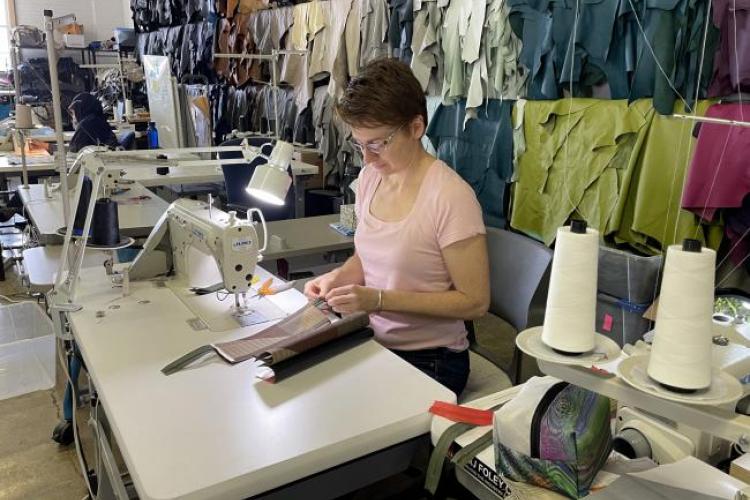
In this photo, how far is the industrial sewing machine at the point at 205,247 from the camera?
1.53 meters

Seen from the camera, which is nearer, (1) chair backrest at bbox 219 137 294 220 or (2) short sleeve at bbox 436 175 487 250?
(2) short sleeve at bbox 436 175 487 250

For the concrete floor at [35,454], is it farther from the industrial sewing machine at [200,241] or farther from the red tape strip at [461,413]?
the red tape strip at [461,413]

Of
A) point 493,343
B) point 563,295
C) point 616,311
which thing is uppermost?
point 563,295

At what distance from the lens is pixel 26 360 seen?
2.73m

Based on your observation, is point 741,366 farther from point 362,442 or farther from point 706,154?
point 706,154

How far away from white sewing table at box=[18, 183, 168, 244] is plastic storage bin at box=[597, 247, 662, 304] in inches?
79.6

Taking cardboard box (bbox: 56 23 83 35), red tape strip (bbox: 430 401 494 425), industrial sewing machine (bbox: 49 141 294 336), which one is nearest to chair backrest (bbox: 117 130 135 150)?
industrial sewing machine (bbox: 49 141 294 336)

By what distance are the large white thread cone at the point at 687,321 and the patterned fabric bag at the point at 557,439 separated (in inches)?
6.3

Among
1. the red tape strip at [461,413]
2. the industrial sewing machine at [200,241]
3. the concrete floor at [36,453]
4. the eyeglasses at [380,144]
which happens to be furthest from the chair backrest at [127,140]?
the red tape strip at [461,413]

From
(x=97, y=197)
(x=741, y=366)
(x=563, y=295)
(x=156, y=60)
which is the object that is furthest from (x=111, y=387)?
(x=156, y=60)

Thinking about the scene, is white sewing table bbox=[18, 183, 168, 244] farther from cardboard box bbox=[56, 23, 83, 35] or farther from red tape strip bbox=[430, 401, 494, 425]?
cardboard box bbox=[56, 23, 83, 35]

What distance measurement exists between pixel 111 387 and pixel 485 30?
284 centimetres

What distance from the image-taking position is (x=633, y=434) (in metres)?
1.04

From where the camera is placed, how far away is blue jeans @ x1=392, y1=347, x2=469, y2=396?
162cm
